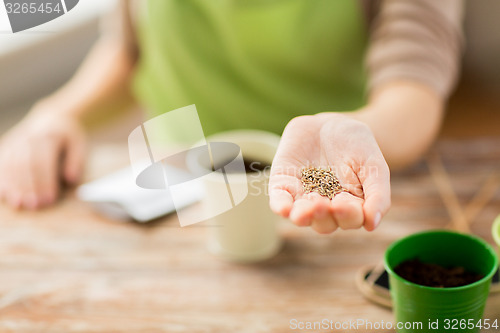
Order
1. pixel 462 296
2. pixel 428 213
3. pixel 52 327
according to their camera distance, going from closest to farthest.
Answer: pixel 462 296 → pixel 52 327 → pixel 428 213

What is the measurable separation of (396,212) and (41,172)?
51cm

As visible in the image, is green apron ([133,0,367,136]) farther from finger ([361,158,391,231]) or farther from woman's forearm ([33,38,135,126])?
finger ([361,158,391,231])

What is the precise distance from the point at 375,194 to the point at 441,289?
12cm

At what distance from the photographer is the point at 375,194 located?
0.95 feet

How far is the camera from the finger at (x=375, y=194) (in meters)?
0.28

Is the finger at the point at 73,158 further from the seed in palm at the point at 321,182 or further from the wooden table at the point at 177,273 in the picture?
the seed in palm at the point at 321,182

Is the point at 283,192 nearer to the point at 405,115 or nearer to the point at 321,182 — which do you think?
the point at 321,182

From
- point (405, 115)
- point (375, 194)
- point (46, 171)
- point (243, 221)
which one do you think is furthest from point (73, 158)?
point (375, 194)

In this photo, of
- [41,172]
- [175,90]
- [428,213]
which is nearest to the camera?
[428,213]

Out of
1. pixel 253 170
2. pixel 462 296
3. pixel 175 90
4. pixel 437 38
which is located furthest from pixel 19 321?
pixel 437 38

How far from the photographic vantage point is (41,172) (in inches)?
29.1

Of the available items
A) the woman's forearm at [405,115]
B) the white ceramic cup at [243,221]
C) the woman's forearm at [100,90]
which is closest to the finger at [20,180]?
the woman's forearm at [100,90]

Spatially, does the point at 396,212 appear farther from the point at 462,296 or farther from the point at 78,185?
the point at 78,185

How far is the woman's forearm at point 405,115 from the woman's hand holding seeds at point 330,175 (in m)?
0.19
